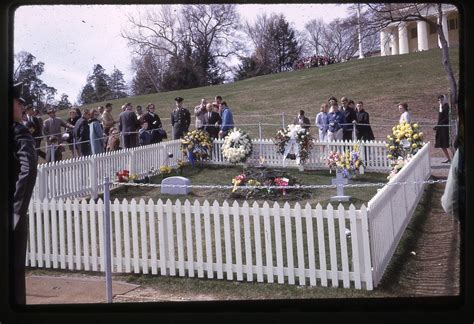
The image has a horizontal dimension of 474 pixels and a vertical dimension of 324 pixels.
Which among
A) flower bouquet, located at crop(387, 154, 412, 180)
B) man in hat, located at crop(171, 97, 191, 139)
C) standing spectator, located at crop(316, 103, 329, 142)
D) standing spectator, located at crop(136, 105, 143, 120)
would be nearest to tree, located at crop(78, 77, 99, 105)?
standing spectator, located at crop(136, 105, 143, 120)

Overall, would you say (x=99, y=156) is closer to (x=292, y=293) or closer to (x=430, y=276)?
(x=292, y=293)

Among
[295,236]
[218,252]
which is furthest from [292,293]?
[218,252]

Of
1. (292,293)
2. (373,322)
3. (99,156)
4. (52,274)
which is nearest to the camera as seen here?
(373,322)

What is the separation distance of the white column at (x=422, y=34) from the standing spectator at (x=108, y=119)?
1792 millimetres

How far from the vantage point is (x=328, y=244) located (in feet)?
11.7

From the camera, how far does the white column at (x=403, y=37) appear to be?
3.15 metres

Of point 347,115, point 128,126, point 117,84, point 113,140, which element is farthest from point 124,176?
point 347,115

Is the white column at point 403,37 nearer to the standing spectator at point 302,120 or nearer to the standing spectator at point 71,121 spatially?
the standing spectator at point 302,120

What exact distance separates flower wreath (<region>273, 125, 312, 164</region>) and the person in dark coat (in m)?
0.80

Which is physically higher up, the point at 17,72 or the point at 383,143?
the point at 17,72

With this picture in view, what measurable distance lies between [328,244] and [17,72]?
2028 millimetres

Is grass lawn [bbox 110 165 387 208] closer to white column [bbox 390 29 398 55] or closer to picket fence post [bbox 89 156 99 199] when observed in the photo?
picket fence post [bbox 89 156 99 199]

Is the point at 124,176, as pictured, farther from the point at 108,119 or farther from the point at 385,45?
the point at 385,45

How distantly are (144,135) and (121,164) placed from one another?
0.29 metres
